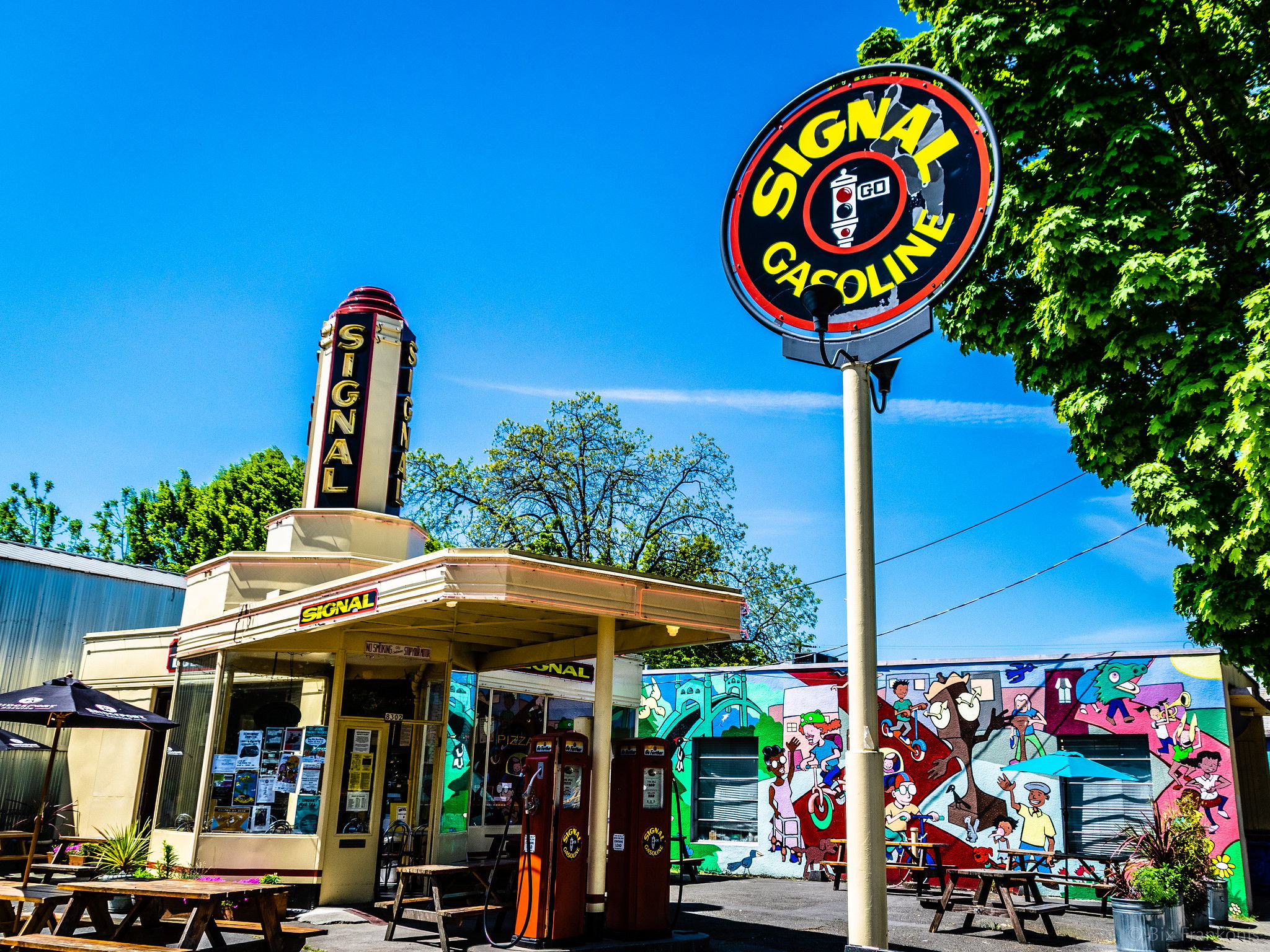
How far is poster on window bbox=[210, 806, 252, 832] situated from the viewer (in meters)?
12.6

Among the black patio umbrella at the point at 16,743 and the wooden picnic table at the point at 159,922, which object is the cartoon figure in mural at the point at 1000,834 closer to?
the wooden picnic table at the point at 159,922

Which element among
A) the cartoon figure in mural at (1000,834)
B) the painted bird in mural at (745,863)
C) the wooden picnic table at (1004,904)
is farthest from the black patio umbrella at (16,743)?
the cartoon figure in mural at (1000,834)

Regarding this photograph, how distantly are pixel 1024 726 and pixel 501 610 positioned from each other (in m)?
11.2

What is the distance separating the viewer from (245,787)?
1282 centimetres

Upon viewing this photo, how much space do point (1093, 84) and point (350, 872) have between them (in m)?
13.4

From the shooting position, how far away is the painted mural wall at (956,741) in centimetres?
1622

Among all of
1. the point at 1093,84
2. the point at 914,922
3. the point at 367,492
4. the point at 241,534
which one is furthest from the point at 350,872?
the point at 241,534

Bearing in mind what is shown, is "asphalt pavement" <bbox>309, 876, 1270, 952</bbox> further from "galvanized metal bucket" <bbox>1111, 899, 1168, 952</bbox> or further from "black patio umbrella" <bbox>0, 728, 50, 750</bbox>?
"black patio umbrella" <bbox>0, 728, 50, 750</bbox>

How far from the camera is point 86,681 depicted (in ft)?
57.9

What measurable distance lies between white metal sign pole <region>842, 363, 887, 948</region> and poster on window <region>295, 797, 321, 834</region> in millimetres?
8760

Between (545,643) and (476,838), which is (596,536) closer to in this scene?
(476,838)

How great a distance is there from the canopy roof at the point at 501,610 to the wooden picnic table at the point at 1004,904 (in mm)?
5218

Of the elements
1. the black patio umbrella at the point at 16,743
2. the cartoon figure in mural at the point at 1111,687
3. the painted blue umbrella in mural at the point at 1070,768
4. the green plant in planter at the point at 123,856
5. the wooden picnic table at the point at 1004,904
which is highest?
the cartoon figure in mural at the point at 1111,687

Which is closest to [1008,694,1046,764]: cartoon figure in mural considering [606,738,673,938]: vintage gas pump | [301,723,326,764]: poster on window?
[606,738,673,938]: vintage gas pump
